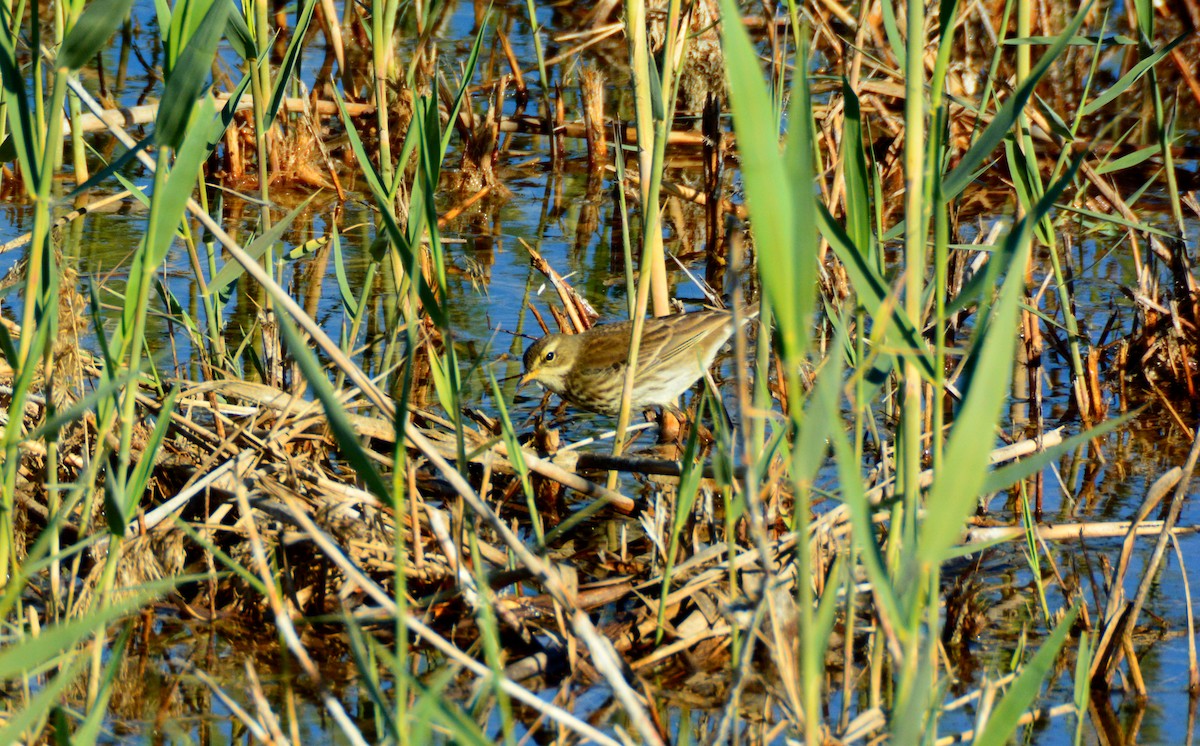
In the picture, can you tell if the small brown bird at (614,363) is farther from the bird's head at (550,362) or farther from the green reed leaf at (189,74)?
the green reed leaf at (189,74)

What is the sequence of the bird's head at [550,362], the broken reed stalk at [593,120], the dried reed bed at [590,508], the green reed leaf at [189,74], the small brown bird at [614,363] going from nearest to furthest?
the dried reed bed at [590,508] < the green reed leaf at [189,74] < the small brown bird at [614,363] < the bird's head at [550,362] < the broken reed stalk at [593,120]

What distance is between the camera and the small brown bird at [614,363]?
17.9ft

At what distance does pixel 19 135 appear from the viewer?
9.46ft

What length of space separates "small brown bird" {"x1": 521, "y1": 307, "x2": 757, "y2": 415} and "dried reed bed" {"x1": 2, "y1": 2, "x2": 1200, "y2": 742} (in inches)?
8.6

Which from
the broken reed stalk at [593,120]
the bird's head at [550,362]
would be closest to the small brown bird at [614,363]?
the bird's head at [550,362]

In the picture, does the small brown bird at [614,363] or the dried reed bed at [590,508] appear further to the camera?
the small brown bird at [614,363]

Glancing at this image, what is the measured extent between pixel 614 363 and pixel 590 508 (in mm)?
2311

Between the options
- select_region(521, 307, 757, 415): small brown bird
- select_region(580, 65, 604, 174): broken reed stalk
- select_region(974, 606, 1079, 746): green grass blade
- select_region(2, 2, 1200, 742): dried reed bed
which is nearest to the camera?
select_region(974, 606, 1079, 746): green grass blade

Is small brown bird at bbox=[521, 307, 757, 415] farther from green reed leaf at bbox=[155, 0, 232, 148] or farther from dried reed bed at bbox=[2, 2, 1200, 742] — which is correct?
green reed leaf at bbox=[155, 0, 232, 148]

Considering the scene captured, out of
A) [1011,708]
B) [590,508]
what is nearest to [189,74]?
[590,508]

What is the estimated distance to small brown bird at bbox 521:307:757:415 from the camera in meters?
5.45

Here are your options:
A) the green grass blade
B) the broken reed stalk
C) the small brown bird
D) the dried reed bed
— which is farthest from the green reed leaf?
the broken reed stalk

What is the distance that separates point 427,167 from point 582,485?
55.6 inches

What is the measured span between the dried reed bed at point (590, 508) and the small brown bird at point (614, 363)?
218 mm
